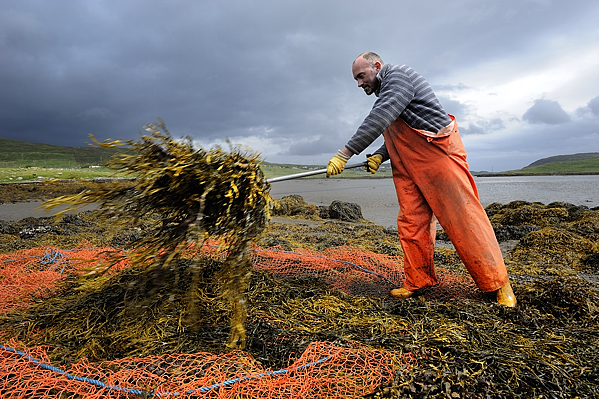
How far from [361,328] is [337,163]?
1.45m

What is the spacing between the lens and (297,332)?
7.29ft

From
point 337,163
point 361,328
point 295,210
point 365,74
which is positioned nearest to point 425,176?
point 337,163

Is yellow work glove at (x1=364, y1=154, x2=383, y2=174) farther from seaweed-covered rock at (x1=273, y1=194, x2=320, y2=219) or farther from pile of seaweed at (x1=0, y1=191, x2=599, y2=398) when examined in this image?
seaweed-covered rock at (x1=273, y1=194, x2=320, y2=219)

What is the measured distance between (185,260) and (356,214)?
7.80m

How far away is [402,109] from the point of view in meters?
2.91

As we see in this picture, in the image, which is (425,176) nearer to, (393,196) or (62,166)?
(393,196)

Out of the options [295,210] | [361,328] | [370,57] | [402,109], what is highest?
[370,57]

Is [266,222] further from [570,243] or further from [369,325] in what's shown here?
[570,243]

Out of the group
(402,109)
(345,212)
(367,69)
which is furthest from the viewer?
(345,212)

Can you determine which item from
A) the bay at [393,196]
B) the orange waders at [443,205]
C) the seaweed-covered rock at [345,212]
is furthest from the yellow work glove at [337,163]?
the bay at [393,196]

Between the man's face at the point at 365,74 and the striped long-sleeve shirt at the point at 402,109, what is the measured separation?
0.65ft

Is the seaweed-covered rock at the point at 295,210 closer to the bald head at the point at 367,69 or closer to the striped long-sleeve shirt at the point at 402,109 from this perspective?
the bald head at the point at 367,69

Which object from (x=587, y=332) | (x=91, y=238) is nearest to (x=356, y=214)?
(x=91, y=238)

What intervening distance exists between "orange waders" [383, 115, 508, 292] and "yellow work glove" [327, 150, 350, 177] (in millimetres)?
543
